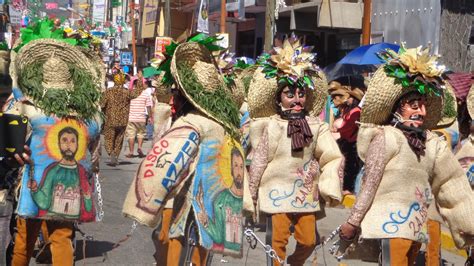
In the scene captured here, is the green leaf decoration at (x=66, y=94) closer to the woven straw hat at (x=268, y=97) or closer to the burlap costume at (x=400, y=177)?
the woven straw hat at (x=268, y=97)

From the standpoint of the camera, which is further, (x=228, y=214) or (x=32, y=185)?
(x=32, y=185)

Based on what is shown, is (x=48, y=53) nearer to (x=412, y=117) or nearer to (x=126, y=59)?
(x=412, y=117)

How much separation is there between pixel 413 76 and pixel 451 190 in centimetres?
82

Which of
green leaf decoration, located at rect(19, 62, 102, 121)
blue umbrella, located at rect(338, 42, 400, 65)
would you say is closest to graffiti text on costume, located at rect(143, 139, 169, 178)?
green leaf decoration, located at rect(19, 62, 102, 121)

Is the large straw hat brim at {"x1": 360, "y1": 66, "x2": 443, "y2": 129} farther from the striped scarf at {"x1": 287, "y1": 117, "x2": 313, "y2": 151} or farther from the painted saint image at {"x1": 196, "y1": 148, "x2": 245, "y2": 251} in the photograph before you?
the striped scarf at {"x1": 287, "y1": 117, "x2": 313, "y2": 151}

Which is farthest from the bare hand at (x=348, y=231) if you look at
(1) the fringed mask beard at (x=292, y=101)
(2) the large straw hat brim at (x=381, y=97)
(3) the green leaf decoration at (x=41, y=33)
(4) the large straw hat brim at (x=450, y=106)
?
(4) the large straw hat brim at (x=450, y=106)

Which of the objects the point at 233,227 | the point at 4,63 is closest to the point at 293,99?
the point at 233,227

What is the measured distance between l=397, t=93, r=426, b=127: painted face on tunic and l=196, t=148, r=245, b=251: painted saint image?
119 centimetres

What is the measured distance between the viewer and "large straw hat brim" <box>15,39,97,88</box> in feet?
23.5

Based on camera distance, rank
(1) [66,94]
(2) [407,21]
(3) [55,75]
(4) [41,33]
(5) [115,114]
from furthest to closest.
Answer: (2) [407,21]
(5) [115,114]
(4) [41,33]
(3) [55,75]
(1) [66,94]

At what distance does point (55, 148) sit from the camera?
6.91m

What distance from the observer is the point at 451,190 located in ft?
20.9

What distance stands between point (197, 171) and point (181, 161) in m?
0.17

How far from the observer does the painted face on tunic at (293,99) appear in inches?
313
